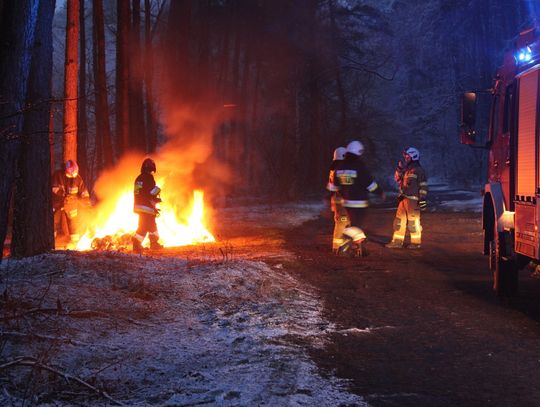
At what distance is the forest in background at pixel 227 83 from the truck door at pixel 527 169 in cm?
251

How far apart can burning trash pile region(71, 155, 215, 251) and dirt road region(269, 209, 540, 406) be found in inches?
138

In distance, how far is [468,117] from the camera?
8.14 metres

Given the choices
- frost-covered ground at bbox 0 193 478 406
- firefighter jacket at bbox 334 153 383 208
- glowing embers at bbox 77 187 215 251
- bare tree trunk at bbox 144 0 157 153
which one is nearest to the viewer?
frost-covered ground at bbox 0 193 478 406

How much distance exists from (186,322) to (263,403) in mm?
2300

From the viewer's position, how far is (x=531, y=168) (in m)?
6.42

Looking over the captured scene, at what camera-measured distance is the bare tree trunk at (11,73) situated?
4.68 meters

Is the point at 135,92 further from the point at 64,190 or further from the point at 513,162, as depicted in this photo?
the point at 513,162

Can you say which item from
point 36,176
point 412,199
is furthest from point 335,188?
point 36,176

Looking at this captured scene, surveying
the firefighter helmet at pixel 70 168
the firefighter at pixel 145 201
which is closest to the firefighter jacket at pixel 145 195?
the firefighter at pixel 145 201

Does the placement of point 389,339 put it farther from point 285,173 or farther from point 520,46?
point 285,173

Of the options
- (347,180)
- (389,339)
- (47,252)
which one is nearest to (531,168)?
(389,339)

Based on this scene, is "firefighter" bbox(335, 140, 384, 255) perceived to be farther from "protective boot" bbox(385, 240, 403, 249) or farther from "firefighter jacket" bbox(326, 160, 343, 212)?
"protective boot" bbox(385, 240, 403, 249)

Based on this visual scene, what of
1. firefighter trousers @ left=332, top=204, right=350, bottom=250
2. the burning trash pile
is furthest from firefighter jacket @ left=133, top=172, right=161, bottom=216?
firefighter trousers @ left=332, top=204, right=350, bottom=250

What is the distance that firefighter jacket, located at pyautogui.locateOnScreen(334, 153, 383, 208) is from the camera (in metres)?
11.0
